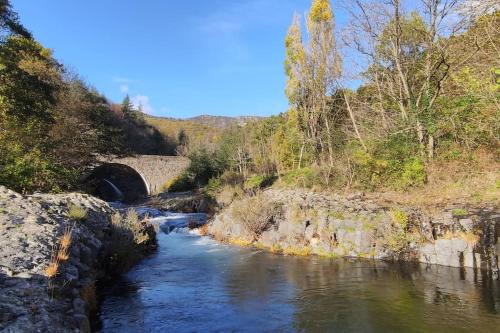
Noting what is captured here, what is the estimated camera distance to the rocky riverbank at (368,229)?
1020 centimetres

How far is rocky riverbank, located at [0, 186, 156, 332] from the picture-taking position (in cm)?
522

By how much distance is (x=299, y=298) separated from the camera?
28.1ft

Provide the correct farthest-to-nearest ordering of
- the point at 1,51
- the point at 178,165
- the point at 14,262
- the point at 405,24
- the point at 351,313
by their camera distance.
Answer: the point at 178,165, the point at 405,24, the point at 1,51, the point at 351,313, the point at 14,262

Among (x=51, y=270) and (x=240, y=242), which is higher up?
(x=51, y=270)

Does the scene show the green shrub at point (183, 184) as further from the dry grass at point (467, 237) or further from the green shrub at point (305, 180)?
the dry grass at point (467, 237)

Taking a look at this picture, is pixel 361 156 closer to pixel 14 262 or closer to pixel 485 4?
pixel 485 4

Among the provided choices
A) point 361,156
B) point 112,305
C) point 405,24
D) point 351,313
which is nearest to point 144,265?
point 112,305

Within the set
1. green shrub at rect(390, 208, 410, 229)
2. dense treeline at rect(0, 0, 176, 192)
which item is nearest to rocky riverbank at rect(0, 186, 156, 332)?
dense treeline at rect(0, 0, 176, 192)

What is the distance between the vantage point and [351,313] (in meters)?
7.54

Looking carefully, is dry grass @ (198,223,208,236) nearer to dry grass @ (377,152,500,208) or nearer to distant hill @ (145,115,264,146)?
dry grass @ (377,152,500,208)

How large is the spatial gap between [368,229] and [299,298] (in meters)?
4.52

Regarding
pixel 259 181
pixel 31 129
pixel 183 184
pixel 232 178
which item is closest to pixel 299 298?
pixel 31 129

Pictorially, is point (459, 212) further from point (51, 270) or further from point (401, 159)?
point (51, 270)

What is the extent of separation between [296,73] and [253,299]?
18.4 metres
